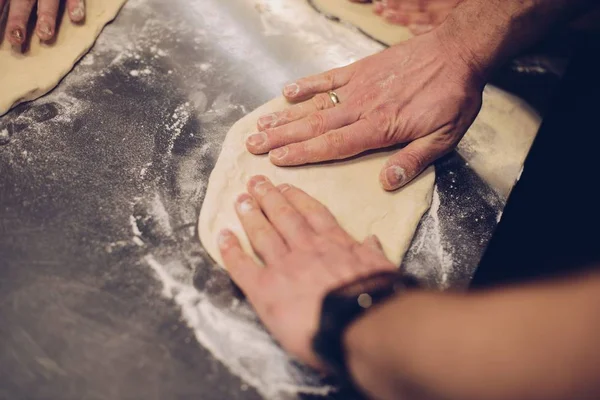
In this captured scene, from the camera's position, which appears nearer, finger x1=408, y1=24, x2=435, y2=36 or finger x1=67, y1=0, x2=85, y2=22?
finger x1=67, y1=0, x2=85, y2=22

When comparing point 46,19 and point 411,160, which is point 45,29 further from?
point 411,160

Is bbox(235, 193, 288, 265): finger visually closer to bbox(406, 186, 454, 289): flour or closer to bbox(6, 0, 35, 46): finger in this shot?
bbox(406, 186, 454, 289): flour

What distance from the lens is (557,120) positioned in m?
1.58

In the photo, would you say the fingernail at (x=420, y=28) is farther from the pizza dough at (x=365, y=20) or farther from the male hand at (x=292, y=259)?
the male hand at (x=292, y=259)

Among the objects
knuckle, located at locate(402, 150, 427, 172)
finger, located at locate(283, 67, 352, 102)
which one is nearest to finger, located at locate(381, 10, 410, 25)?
finger, located at locate(283, 67, 352, 102)

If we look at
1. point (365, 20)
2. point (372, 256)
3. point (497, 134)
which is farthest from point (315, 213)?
point (365, 20)

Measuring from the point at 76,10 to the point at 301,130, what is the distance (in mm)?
1015

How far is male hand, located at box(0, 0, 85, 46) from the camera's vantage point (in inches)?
55.7

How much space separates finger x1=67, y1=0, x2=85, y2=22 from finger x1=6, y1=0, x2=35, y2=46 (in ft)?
0.39

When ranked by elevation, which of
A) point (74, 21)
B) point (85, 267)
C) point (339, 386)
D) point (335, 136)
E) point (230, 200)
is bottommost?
point (339, 386)

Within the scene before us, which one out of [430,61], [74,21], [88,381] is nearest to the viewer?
[88,381]

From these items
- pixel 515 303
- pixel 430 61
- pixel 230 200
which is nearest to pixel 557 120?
pixel 430 61

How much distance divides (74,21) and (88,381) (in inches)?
51.1

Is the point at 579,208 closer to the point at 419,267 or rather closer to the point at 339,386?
the point at 419,267
